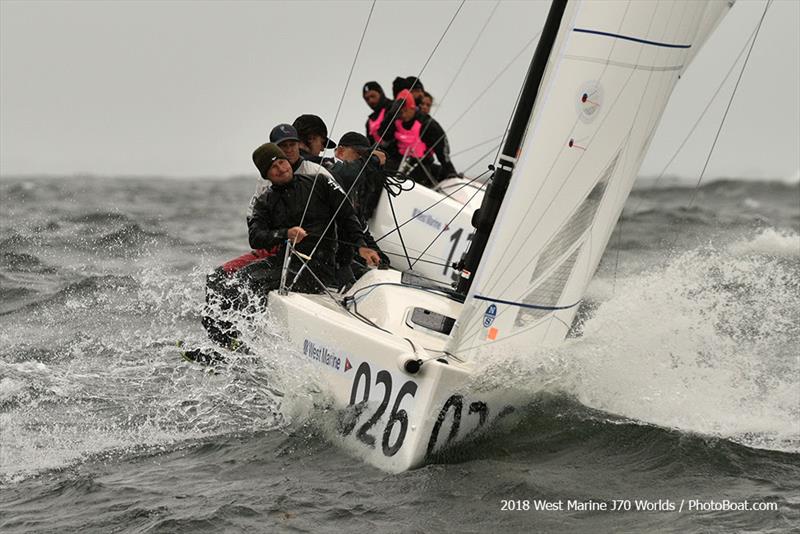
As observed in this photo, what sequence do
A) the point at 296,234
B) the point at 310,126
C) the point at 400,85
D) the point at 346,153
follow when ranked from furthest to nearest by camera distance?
the point at 400,85 → the point at 346,153 → the point at 310,126 → the point at 296,234

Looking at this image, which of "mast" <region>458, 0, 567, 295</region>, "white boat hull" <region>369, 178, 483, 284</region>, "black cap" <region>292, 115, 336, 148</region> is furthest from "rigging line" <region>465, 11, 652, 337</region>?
"white boat hull" <region>369, 178, 483, 284</region>

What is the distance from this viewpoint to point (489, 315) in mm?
4734

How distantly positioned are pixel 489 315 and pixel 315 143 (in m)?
2.47

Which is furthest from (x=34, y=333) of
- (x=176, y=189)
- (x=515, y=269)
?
(x=176, y=189)

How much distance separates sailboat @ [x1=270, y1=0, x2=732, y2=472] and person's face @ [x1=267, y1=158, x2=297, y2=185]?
32.1 inches

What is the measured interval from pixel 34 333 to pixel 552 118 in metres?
3.70

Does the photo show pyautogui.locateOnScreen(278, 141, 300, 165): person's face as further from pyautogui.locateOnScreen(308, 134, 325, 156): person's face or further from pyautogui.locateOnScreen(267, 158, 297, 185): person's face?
pyautogui.locateOnScreen(308, 134, 325, 156): person's face

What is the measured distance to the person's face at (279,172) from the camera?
18.5 ft

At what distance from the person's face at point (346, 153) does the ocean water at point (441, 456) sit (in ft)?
4.44

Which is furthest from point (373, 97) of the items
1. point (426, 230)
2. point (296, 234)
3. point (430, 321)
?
point (430, 321)

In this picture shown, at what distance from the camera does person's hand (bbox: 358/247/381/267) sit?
591 centimetres

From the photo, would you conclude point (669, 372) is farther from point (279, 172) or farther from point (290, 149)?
point (290, 149)

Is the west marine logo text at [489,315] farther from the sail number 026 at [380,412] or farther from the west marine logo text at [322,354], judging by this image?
the west marine logo text at [322,354]

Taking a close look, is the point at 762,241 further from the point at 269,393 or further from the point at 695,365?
the point at 269,393
